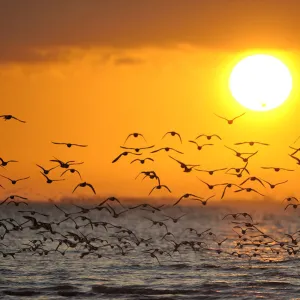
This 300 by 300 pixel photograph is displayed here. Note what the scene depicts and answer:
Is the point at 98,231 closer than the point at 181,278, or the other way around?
the point at 181,278

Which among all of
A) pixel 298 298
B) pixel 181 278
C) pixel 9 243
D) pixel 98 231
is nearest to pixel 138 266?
pixel 181 278

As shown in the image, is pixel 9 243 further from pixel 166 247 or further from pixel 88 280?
pixel 88 280

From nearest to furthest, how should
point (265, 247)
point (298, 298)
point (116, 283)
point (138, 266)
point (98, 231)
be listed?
point (298, 298)
point (116, 283)
point (138, 266)
point (265, 247)
point (98, 231)

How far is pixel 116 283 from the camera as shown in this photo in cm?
5950

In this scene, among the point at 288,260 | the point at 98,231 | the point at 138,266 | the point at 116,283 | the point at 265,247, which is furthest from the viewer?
the point at 98,231

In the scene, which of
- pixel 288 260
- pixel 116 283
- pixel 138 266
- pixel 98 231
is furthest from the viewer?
pixel 98 231

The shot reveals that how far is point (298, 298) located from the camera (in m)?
52.8

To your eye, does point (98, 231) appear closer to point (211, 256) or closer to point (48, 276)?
point (211, 256)

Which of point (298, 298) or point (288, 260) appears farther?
point (288, 260)

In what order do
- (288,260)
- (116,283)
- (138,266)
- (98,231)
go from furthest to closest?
1. (98,231)
2. (288,260)
3. (138,266)
4. (116,283)

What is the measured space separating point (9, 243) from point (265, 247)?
24106mm

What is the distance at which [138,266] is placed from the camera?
69500 millimetres

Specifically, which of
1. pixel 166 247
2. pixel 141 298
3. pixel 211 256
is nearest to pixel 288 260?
pixel 211 256

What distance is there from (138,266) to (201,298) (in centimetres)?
1619
